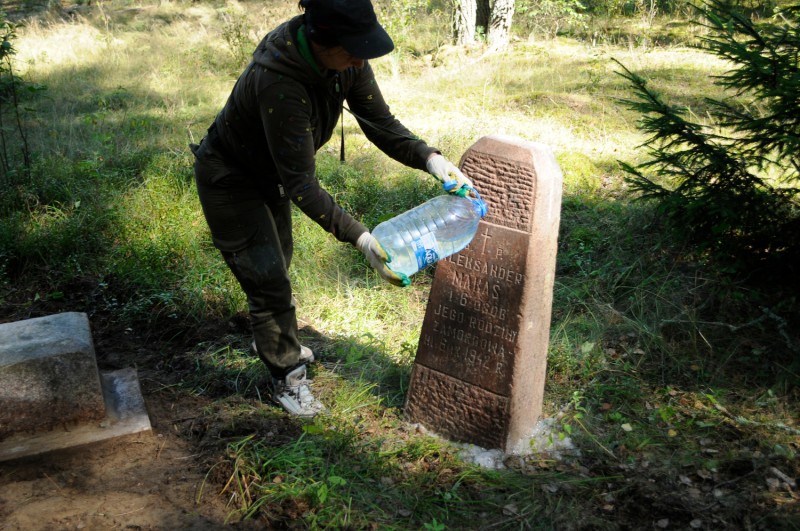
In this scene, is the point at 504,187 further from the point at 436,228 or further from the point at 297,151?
the point at 297,151

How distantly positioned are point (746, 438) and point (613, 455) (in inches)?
27.2

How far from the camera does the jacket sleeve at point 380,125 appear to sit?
130 inches

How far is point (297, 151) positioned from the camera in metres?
2.87

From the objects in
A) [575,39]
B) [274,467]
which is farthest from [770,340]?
[575,39]

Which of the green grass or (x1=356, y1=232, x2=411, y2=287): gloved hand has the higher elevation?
(x1=356, y1=232, x2=411, y2=287): gloved hand

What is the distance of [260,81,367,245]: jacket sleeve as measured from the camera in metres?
2.81

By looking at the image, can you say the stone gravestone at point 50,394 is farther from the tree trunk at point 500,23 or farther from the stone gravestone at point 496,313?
the tree trunk at point 500,23

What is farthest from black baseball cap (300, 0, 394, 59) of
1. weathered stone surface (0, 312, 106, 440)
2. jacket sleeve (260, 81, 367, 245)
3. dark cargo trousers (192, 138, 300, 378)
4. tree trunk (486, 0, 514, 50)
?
tree trunk (486, 0, 514, 50)

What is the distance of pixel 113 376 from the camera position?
399 cm

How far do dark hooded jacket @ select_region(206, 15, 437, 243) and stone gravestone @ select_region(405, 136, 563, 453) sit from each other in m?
0.45

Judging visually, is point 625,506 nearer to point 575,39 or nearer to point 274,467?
point 274,467

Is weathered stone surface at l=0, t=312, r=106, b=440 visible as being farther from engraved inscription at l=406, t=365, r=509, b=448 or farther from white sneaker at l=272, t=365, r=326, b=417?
engraved inscription at l=406, t=365, r=509, b=448

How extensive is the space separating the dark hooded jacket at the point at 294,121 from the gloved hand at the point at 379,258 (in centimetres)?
6

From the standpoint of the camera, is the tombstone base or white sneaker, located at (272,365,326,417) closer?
the tombstone base
